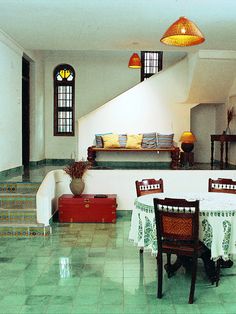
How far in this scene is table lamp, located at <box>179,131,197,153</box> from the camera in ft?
36.3

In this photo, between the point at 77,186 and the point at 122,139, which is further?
the point at 122,139

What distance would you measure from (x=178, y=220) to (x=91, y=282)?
51.1 inches

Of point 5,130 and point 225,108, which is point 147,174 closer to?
point 5,130

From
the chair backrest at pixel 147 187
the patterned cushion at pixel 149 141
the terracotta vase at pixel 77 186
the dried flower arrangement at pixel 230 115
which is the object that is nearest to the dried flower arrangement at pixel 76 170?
the terracotta vase at pixel 77 186

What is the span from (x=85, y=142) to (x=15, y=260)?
20.7ft

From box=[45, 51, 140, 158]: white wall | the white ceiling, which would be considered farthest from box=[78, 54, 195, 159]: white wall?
the white ceiling

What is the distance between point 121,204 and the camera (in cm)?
837

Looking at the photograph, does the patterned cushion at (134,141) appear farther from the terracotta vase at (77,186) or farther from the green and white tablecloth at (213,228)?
the green and white tablecloth at (213,228)

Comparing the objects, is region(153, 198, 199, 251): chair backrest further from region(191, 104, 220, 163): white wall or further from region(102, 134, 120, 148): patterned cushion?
region(191, 104, 220, 163): white wall

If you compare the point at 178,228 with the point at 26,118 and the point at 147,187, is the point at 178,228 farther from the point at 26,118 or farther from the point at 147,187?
the point at 26,118

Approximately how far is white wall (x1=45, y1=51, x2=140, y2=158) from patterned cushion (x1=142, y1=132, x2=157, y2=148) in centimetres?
278

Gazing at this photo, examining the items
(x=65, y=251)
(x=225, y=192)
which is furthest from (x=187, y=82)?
(x=65, y=251)

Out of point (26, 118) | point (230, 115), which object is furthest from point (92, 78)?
point (230, 115)

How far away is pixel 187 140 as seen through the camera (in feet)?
36.3
